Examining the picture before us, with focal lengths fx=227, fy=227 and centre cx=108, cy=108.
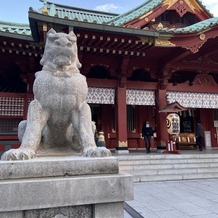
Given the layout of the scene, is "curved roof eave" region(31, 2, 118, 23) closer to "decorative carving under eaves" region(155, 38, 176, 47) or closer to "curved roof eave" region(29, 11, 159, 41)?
"decorative carving under eaves" region(155, 38, 176, 47)

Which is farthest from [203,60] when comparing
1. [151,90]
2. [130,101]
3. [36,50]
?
[36,50]

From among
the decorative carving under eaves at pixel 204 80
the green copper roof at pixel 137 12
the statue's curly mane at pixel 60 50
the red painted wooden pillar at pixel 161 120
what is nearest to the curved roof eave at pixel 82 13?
the green copper roof at pixel 137 12

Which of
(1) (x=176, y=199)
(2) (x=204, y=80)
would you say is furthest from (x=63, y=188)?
(2) (x=204, y=80)

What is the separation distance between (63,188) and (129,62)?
775cm

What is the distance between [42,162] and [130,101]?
7.44m

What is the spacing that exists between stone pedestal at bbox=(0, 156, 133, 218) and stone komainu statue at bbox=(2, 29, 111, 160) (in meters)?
0.33

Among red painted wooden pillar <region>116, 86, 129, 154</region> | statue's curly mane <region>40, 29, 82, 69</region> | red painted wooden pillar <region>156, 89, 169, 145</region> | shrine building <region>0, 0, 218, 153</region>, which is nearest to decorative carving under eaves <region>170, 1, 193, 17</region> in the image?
shrine building <region>0, 0, 218, 153</region>

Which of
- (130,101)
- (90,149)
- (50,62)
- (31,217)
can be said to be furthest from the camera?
(130,101)

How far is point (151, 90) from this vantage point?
9664mm

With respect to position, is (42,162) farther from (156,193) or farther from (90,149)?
(156,193)

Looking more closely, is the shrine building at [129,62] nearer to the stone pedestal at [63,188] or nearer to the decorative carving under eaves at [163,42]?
the decorative carving under eaves at [163,42]

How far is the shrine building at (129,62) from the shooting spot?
7023 millimetres

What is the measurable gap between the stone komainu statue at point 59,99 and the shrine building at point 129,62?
4.08 meters

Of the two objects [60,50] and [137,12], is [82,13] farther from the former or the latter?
[60,50]
